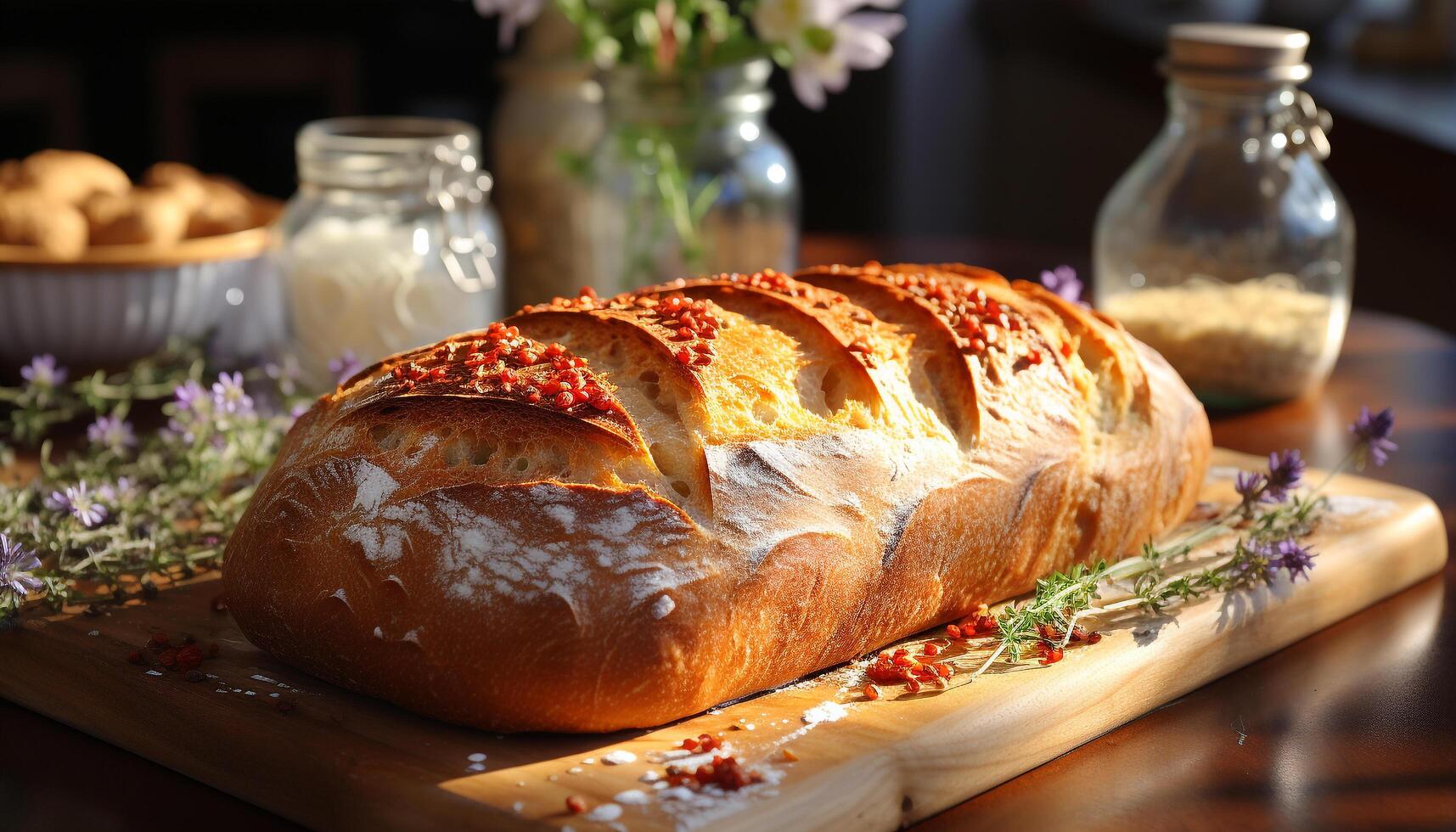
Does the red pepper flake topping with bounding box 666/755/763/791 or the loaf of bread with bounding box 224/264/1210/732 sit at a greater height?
the loaf of bread with bounding box 224/264/1210/732

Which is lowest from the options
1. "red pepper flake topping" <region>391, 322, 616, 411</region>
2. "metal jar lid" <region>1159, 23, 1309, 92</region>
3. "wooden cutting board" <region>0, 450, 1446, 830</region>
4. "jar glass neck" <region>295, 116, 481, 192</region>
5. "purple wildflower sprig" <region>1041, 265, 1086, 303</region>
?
"wooden cutting board" <region>0, 450, 1446, 830</region>

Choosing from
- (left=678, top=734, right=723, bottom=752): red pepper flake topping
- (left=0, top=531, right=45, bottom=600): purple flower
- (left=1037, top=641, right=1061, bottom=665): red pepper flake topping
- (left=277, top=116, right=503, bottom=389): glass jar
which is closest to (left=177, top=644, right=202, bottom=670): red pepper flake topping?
(left=0, top=531, right=45, bottom=600): purple flower

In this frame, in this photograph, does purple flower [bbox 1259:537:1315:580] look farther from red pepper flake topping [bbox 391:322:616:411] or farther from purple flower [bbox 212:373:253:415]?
purple flower [bbox 212:373:253:415]

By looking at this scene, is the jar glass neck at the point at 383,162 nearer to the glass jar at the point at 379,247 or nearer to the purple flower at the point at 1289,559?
the glass jar at the point at 379,247

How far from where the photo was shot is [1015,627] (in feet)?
3.78

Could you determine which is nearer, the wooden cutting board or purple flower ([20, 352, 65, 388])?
the wooden cutting board

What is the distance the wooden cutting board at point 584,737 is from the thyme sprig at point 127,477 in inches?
2.3

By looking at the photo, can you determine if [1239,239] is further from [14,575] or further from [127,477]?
[14,575]

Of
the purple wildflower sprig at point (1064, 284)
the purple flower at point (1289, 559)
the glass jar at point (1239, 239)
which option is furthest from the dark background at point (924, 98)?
the purple flower at point (1289, 559)

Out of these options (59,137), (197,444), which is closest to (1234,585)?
(197,444)

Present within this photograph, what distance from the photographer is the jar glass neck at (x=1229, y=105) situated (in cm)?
193

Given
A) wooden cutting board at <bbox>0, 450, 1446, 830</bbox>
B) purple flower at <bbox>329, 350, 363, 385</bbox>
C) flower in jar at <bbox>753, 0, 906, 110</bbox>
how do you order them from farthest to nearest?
flower in jar at <bbox>753, 0, 906, 110</bbox> → purple flower at <bbox>329, 350, 363, 385</bbox> → wooden cutting board at <bbox>0, 450, 1446, 830</bbox>

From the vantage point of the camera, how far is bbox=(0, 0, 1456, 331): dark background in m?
3.57

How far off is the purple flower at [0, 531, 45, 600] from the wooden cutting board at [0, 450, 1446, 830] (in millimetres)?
35
